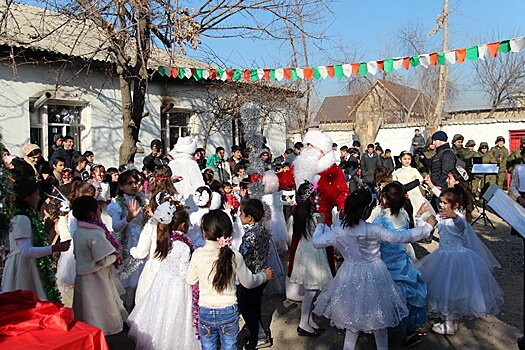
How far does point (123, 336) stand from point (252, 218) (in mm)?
1934

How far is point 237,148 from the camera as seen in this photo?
10750 millimetres

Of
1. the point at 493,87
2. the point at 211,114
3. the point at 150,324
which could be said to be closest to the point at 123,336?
the point at 150,324

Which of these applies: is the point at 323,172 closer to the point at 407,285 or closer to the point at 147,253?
the point at 407,285

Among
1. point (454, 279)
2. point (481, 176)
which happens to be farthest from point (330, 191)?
point (481, 176)

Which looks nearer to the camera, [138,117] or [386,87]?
[138,117]

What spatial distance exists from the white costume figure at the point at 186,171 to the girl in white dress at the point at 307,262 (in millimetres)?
2518

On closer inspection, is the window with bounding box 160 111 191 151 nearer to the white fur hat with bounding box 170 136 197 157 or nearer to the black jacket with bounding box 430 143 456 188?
the white fur hat with bounding box 170 136 197 157

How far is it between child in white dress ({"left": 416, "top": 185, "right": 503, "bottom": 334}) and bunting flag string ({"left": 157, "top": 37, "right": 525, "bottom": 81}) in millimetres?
4598

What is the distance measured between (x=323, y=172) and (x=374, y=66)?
504 cm

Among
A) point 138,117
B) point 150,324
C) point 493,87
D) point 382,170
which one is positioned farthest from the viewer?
point 493,87

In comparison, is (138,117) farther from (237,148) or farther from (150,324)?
(150,324)

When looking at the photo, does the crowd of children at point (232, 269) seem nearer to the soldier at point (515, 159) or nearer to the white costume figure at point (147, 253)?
the white costume figure at point (147, 253)

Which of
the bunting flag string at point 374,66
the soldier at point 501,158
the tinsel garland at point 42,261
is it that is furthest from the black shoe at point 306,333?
the soldier at point 501,158

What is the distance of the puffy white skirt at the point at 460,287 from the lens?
4668mm
